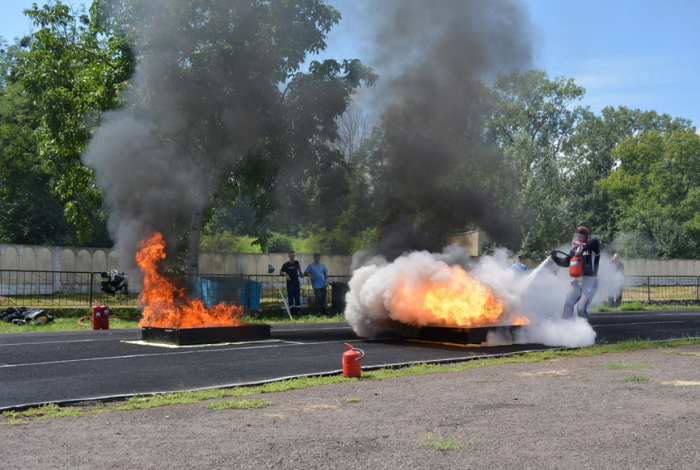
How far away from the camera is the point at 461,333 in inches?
463

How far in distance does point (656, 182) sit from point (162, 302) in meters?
61.1

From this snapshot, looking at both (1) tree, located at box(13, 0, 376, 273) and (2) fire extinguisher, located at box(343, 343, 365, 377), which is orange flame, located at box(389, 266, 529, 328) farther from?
(1) tree, located at box(13, 0, 376, 273)

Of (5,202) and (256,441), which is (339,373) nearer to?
(256,441)

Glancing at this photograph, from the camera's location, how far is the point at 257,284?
20.9 m

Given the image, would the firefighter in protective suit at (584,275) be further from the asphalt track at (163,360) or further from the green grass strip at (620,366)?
the green grass strip at (620,366)

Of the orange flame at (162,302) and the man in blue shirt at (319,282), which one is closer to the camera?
the orange flame at (162,302)

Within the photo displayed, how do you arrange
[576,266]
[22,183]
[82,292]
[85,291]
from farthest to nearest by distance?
1. [22,183]
2. [85,291]
3. [82,292]
4. [576,266]

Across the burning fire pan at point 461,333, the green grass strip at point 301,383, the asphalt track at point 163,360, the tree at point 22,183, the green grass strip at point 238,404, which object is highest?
the tree at point 22,183

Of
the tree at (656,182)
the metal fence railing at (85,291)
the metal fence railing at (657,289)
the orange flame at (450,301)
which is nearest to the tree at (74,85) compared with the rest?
the metal fence railing at (85,291)

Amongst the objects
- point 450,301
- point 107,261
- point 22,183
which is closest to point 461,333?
point 450,301

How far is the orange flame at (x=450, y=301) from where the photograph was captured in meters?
11.7

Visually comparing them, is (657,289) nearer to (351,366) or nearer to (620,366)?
(620,366)

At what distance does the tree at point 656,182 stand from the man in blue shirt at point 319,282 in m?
41.5

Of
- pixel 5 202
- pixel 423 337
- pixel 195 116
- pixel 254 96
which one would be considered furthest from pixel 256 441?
pixel 5 202
